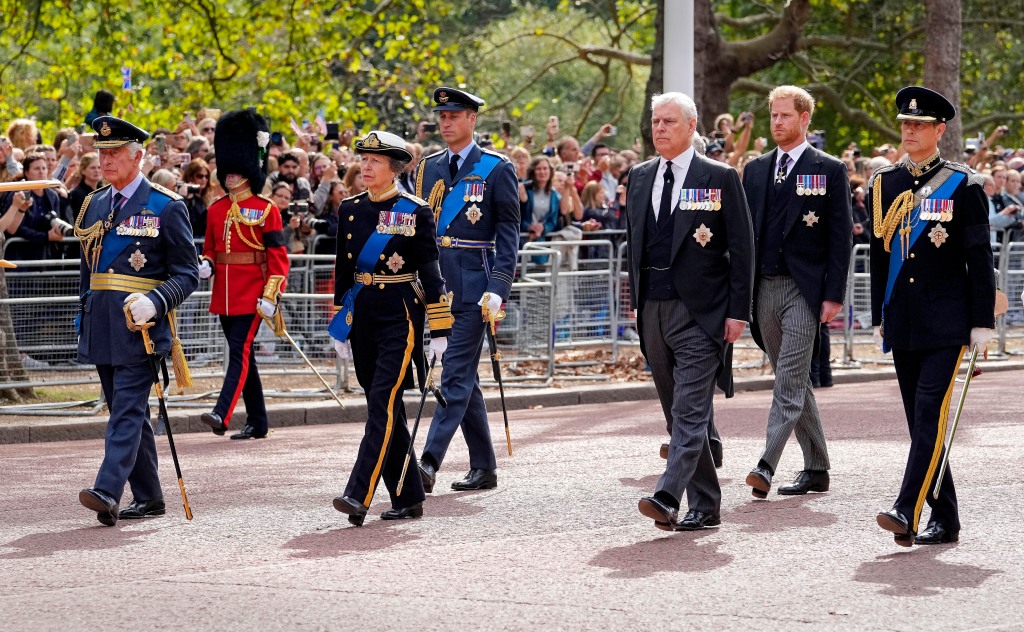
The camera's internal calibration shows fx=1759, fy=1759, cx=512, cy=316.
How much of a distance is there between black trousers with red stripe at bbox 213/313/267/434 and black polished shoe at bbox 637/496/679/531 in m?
5.13

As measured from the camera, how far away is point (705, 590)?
6.74 metres

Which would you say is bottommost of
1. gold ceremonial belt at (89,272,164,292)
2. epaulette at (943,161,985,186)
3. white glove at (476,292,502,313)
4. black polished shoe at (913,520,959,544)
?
black polished shoe at (913,520,959,544)

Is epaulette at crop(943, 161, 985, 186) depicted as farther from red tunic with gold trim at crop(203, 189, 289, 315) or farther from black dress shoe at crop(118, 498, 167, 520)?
red tunic with gold trim at crop(203, 189, 289, 315)

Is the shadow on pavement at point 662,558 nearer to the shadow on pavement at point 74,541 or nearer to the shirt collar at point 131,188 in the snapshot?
the shadow on pavement at point 74,541

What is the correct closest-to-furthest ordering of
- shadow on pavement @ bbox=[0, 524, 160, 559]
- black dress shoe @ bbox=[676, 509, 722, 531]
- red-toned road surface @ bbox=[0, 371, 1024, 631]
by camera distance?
red-toned road surface @ bbox=[0, 371, 1024, 631], shadow on pavement @ bbox=[0, 524, 160, 559], black dress shoe @ bbox=[676, 509, 722, 531]

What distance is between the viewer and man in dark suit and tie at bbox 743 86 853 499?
9.12 meters

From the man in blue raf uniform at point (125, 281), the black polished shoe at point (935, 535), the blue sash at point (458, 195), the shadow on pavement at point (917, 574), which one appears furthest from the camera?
the blue sash at point (458, 195)

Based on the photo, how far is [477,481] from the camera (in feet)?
31.5

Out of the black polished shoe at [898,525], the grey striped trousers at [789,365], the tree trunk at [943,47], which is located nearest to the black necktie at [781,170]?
the grey striped trousers at [789,365]

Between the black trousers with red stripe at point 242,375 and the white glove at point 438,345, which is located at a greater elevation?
the white glove at point 438,345

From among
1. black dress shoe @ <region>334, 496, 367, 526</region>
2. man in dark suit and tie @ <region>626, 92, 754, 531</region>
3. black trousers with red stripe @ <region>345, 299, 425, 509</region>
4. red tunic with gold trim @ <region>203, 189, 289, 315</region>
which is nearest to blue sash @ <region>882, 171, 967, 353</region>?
man in dark suit and tie @ <region>626, 92, 754, 531</region>

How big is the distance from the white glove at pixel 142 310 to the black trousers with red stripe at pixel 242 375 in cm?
387

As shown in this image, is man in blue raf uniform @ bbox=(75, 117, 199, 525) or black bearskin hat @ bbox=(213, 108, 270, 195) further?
black bearskin hat @ bbox=(213, 108, 270, 195)

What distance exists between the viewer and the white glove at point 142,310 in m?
8.35
